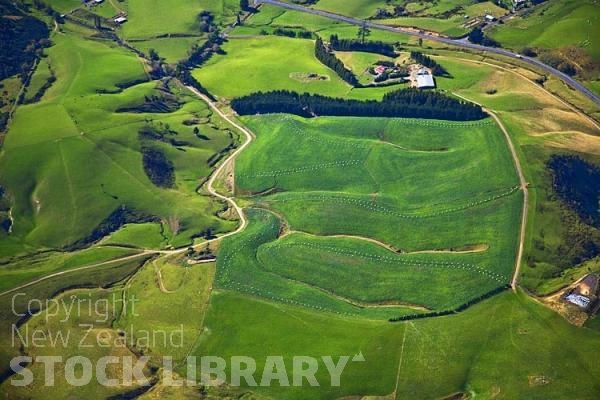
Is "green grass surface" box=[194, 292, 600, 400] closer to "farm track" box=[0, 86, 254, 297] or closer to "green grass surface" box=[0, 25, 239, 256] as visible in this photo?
"farm track" box=[0, 86, 254, 297]

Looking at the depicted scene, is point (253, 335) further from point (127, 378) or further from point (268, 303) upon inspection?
point (127, 378)

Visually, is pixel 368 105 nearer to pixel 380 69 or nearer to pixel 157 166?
pixel 380 69

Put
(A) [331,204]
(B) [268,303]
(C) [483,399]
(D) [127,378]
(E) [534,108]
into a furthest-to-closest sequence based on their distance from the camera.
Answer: (E) [534,108] < (A) [331,204] < (B) [268,303] < (D) [127,378] < (C) [483,399]

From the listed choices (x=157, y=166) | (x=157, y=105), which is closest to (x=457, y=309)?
(x=157, y=166)

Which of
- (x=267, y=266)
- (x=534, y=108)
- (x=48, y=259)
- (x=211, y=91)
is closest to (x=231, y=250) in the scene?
(x=267, y=266)

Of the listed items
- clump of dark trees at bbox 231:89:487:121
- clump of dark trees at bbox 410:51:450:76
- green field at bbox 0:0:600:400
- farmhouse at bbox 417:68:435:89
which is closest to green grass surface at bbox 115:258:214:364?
green field at bbox 0:0:600:400

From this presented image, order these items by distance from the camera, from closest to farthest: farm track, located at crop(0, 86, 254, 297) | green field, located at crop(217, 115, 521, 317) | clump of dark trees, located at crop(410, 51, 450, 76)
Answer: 1. green field, located at crop(217, 115, 521, 317)
2. farm track, located at crop(0, 86, 254, 297)
3. clump of dark trees, located at crop(410, 51, 450, 76)
